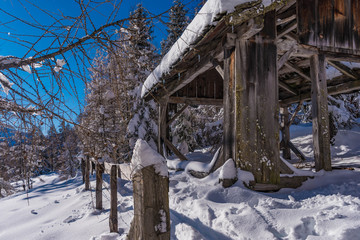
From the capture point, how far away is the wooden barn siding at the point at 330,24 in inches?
161

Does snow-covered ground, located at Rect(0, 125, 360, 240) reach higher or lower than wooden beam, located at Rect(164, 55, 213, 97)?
lower

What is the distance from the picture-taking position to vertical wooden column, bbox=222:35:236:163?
3.66 meters

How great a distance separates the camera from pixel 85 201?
590 centimetres

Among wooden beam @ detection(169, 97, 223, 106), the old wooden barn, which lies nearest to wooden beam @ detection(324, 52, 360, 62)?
the old wooden barn

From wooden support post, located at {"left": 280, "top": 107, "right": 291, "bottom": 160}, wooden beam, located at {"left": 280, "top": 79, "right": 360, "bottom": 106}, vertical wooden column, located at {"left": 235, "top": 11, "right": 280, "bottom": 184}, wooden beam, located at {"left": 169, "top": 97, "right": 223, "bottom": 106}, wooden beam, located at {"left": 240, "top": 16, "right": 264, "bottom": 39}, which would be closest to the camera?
wooden beam, located at {"left": 240, "top": 16, "right": 264, "bottom": 39}

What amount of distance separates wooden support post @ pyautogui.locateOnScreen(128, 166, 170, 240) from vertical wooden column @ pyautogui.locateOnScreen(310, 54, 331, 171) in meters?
3.74

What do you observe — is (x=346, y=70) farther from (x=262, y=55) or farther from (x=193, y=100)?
(x=193, y=100)

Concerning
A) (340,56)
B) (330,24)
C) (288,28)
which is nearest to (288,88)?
(340,56)

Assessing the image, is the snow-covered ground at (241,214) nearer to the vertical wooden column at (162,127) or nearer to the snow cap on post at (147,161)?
the snow cap on post at (147,161)

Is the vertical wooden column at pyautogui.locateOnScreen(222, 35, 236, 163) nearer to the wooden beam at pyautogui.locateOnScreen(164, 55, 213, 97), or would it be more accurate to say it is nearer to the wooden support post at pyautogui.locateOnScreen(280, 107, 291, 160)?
the wooden beam at pyautogui.locateOnScreen(164, 55, 213, 97)

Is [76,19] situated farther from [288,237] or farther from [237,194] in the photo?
[237,194]

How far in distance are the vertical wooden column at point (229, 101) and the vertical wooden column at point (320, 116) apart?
1.98 m

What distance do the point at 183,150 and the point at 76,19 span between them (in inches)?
473

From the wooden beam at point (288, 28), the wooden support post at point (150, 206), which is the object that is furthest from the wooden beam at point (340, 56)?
the wooden support post at point (150, 206)
